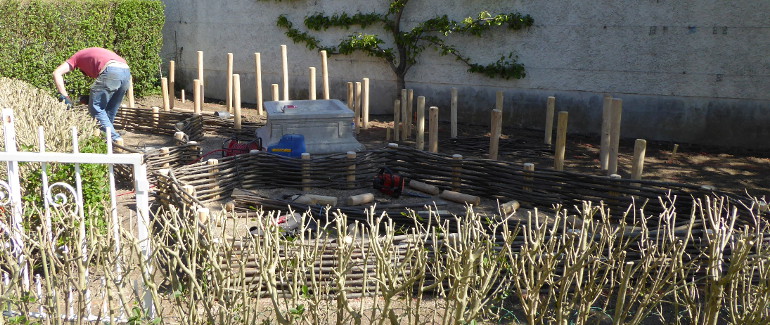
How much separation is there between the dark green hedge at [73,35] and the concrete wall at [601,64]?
77.5 inches

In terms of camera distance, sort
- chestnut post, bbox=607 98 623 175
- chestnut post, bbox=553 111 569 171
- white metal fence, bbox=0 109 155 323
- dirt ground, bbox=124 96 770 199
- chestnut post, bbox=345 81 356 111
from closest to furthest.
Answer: white metal fence, bbox=0 109 155 323 < chestnut post, bbox=607 98 623 175 < chestnut post, bbox=553 111 569 171 < dirt ground, bbox=124 96 770 199 < chestnut post, bbox=345 81 356 111

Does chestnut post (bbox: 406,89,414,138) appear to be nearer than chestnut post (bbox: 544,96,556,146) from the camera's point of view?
No

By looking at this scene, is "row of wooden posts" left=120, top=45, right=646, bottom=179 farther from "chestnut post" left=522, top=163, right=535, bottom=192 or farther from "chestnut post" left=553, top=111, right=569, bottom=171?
"chestnut post" left=522, top=163, right=535, bottom=192

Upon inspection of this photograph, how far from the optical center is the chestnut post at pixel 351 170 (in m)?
7.82

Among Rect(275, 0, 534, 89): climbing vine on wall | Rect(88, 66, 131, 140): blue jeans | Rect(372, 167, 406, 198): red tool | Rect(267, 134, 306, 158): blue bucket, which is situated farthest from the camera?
Rect(275, 0, 534, 89): climbing vine on wall

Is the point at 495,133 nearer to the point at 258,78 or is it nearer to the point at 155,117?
the point at 258,78

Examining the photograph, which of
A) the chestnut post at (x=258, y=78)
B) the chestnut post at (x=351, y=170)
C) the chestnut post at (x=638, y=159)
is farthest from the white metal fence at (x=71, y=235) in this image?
the chestnut post at (x=258, y=78)

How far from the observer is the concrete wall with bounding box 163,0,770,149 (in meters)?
10.2

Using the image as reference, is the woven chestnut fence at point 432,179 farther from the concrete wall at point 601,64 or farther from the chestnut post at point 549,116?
the concrete wall at point 601,64

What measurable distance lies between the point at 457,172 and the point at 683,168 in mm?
3321

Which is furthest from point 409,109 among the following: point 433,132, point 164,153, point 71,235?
point 71,235

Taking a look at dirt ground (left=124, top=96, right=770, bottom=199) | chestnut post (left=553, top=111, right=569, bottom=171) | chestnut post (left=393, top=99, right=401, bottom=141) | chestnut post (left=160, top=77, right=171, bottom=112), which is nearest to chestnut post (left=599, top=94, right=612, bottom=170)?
dirt ground (left=124, top=96, right=770, bottom=199)

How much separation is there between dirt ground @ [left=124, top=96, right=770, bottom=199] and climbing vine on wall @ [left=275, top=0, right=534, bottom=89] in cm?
107

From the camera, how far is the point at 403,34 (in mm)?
12438
